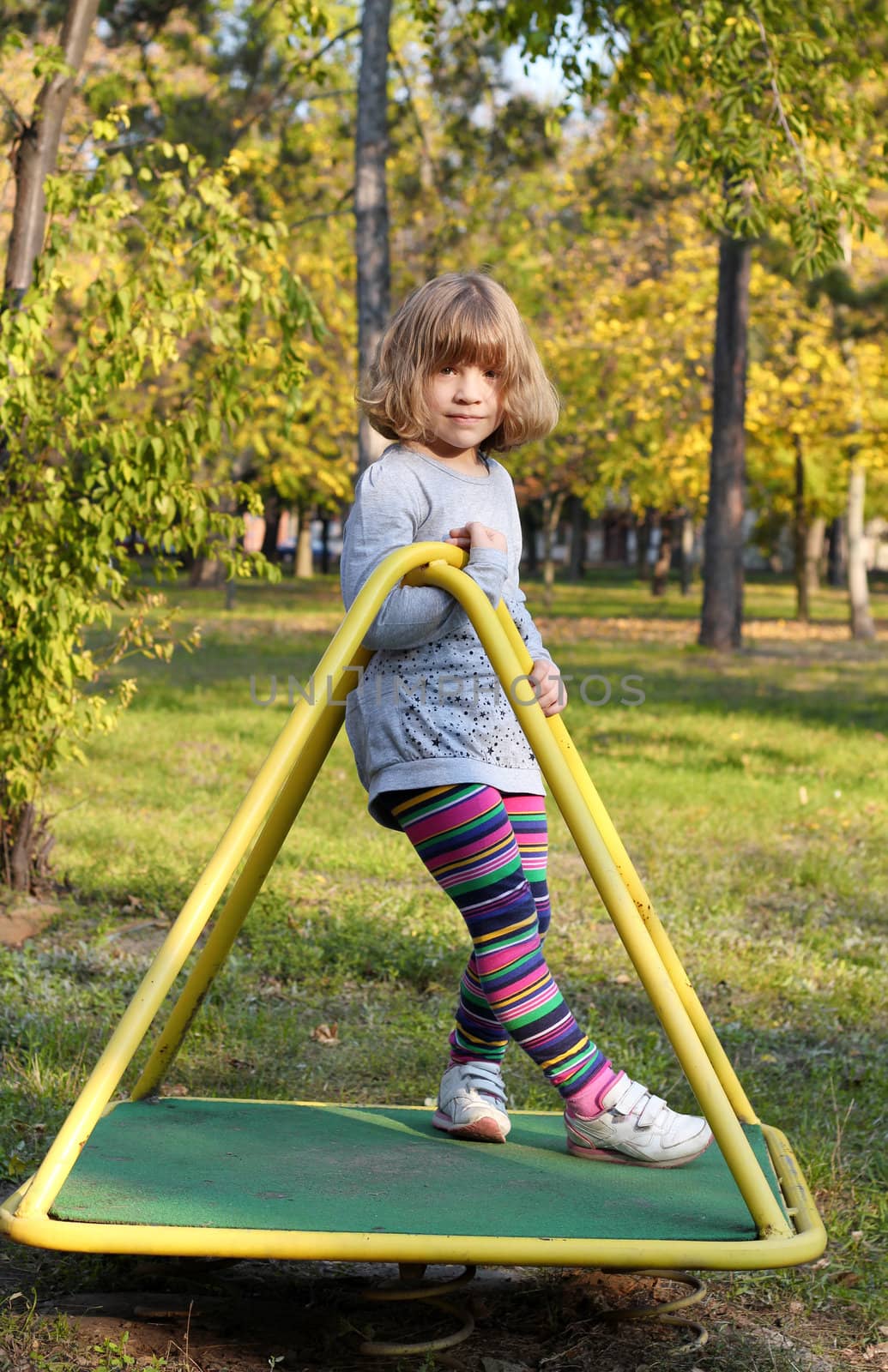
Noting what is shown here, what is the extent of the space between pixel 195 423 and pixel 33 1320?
10.00ft

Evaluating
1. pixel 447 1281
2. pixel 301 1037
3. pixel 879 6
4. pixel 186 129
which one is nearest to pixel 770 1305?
pixel 447 1281

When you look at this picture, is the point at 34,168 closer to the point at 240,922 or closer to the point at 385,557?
the point at 385,557

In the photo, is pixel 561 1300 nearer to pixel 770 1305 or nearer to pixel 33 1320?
pixel 770 1305

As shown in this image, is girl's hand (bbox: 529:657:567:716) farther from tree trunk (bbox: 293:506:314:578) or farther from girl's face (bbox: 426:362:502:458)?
tree trunk (bbox: 293:506:314:578)

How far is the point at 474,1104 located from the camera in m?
3.00

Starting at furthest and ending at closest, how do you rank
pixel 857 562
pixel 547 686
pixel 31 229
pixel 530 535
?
pixel 530 535 < pixel 857 562 < pixel 31 229 < pixel 547 686

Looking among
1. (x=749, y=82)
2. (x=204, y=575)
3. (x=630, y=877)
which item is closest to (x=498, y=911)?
(x=630, y=877)

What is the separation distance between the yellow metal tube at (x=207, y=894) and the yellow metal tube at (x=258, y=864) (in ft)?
0.44

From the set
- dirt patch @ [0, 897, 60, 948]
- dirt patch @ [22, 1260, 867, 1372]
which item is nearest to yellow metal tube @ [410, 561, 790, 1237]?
dirt patch @ [22, 1260, 867, 1372]

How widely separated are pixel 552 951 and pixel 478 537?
8.80 ft

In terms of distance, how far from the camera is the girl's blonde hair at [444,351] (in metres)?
2.77

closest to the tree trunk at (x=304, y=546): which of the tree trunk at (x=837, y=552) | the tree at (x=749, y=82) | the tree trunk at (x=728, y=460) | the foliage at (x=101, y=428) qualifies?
the tree trunk at (x=837, y=552)

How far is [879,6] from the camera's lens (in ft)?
31.7

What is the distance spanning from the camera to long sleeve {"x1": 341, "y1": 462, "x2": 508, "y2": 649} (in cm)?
267
